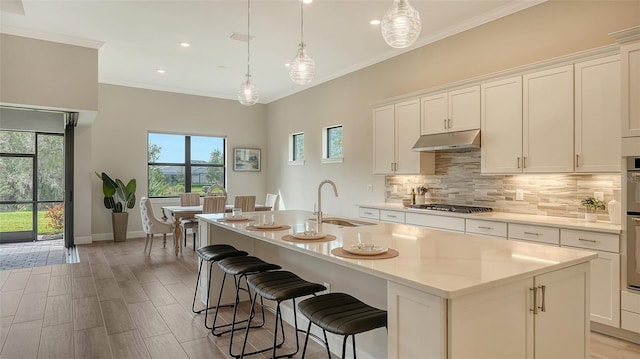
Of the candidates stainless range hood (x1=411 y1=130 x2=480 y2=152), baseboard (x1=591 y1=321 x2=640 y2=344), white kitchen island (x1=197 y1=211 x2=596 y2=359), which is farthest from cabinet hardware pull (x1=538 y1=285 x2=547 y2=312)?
stainless range hood (x1=411 y1=130 x2=480 y2=152)

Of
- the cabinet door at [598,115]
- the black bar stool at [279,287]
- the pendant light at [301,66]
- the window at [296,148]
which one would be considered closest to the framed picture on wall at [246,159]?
the window at [296,148]

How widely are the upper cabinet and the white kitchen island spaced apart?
2201 millimetres

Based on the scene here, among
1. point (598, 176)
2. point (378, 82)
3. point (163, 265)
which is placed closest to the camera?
point (598, 176)

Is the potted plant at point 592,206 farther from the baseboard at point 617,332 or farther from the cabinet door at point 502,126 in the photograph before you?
the baseboard at point 617,332

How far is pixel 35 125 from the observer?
22.5 feet

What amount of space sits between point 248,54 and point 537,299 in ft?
16.8

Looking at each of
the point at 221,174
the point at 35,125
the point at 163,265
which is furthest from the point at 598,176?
the point at 35,125

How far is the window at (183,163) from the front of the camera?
7941 millimetres

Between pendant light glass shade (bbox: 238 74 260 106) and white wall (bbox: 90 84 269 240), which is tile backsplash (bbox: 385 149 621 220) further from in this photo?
white wall (bbox: 90 84 269 240)

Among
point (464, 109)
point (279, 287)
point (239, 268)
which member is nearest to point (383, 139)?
point (464, 109)

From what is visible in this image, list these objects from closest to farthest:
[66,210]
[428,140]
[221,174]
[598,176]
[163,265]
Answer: [598,176], [428,140], [163,265], [66,210], [221,174]

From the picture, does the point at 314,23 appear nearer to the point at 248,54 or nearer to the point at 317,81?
the point at 248,54

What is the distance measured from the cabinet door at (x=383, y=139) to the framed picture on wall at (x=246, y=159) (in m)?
4.22

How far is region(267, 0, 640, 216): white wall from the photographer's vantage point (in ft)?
11.8
